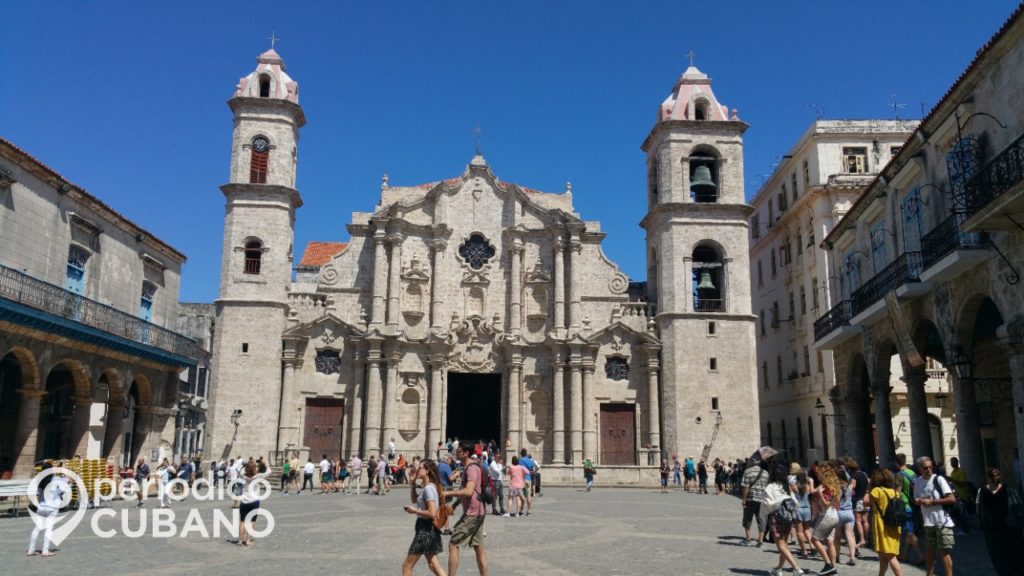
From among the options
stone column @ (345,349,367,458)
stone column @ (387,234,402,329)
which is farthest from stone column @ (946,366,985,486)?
stone column @ (345,349,367,458)

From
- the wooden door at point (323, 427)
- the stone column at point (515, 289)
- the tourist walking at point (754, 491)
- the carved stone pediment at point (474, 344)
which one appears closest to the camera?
the tourist walking at point (754, 491)

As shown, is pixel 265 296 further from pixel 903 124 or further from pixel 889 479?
pixel 903 124

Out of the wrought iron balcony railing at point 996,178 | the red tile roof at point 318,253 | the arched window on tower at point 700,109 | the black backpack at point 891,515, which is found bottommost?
the black backpack at point 891,515

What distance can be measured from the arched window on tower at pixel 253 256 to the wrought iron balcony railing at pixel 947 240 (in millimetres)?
24629

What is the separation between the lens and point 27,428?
805 inches

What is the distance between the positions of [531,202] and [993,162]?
23.5 metres

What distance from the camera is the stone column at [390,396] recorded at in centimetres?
3222

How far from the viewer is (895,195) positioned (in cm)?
2023

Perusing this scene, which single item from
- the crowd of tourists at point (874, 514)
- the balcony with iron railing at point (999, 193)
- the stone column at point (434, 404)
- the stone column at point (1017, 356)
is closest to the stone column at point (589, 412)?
the stone column at point (434, 404)

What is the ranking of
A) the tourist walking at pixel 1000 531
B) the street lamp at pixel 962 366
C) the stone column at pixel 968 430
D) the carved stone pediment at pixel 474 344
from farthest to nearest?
the carved stone pediment at pixel 474 344
the stone column at pixel 968 430
the street lamp at pixel 962 366
the tourist walking at pixel 1000 531

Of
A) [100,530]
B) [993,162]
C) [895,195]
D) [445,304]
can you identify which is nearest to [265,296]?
[445,304]

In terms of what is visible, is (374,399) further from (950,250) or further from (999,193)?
(999,193)

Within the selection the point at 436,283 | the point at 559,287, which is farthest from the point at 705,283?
the point at 436,283

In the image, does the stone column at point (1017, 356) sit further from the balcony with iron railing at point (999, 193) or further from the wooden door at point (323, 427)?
the wooden door at point (323, 427)
